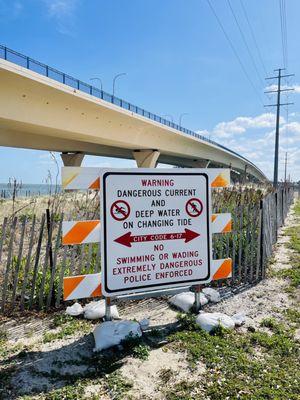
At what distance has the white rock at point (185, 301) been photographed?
15.3 feet

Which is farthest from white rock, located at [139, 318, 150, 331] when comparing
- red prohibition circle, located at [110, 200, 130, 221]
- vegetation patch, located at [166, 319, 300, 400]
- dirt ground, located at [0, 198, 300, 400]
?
red prohibition circle, located at [110, 200, 130, 221]

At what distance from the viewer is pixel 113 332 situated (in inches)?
145

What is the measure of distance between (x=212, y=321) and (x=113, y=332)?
122 cm

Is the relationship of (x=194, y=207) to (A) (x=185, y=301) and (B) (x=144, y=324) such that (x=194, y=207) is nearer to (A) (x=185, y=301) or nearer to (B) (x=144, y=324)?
(A) (x=185, y=301)

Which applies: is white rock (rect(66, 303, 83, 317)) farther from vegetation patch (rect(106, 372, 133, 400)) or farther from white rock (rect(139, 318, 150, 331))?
vegetation patch (rect(106, 372, 133, 400))

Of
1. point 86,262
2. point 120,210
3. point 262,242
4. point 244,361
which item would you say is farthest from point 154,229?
point 262,242

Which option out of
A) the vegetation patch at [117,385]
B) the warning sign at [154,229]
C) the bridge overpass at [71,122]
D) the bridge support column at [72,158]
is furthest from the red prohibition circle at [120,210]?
the bridge support column at [72,158]

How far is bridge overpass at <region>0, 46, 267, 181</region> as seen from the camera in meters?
18.4

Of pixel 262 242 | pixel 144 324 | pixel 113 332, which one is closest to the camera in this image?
pixel 113 332

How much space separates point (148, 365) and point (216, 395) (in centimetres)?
75

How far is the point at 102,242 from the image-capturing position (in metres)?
3.82

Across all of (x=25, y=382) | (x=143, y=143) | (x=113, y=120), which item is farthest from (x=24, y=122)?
(x=25, y=382)

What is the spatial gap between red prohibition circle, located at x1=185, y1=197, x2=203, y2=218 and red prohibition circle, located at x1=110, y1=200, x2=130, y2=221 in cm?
83

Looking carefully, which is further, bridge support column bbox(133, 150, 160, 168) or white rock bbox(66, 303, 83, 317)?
bridge support column bbox(133, 150, 160, 168)
